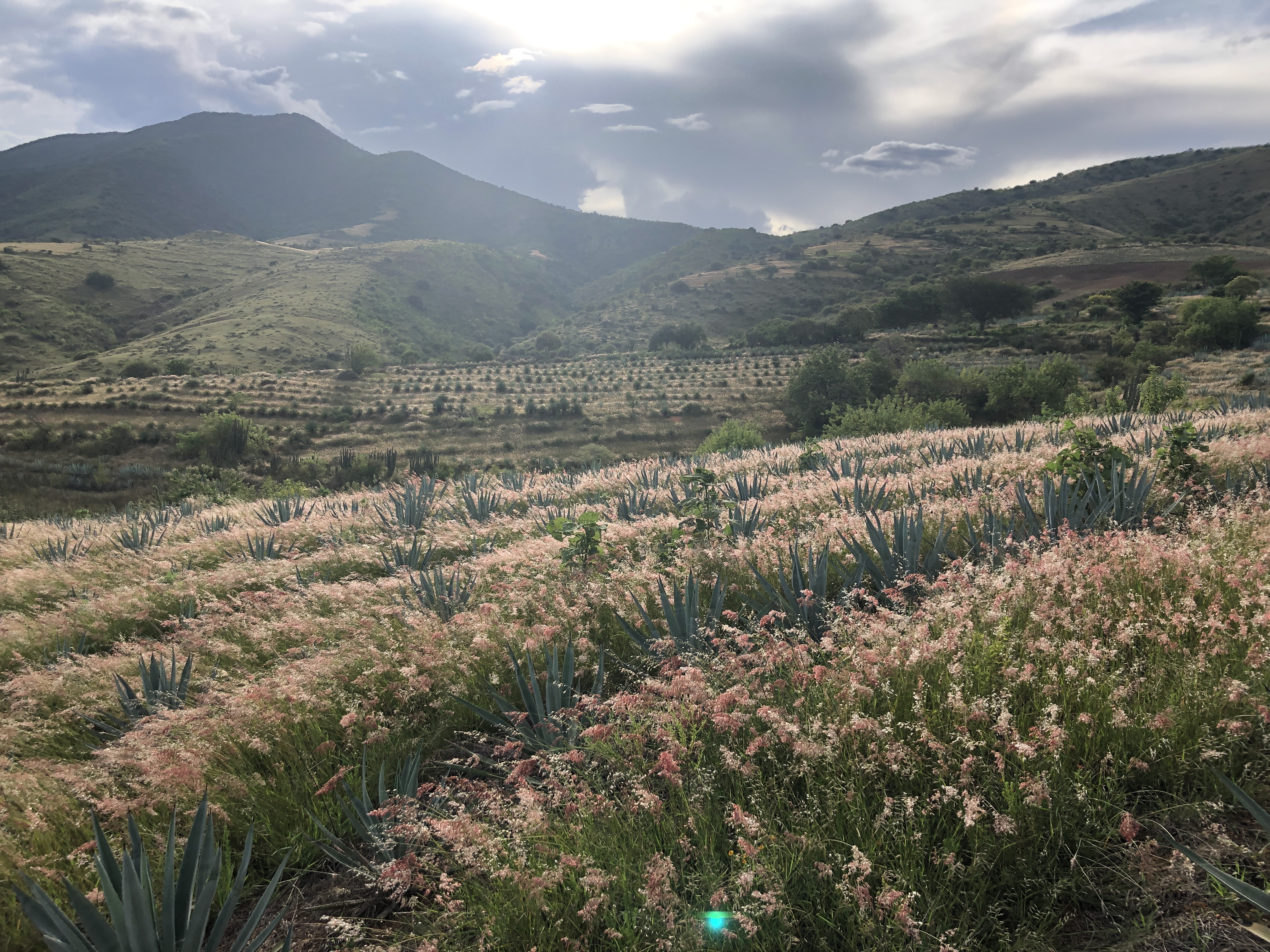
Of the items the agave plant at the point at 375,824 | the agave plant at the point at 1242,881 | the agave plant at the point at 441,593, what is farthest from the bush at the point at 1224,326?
the agave plant at the point at 375,824

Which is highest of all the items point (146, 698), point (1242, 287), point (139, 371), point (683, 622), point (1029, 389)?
point (139, 371)

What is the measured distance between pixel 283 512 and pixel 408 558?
6.17m

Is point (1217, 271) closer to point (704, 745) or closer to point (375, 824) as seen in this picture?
point (704, 745)

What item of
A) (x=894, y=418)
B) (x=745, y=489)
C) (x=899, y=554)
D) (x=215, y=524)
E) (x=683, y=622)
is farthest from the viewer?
(x=894, y=418)

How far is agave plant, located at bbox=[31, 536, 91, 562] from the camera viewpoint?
8891mm

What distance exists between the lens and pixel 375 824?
7.74 ft

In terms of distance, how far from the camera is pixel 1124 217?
380 ft

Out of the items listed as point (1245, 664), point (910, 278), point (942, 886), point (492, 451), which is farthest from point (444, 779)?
point (910, 278)

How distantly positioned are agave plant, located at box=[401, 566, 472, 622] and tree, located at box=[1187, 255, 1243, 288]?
84.3 meters

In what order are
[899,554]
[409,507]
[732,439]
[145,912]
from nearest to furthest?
[145,912], [899,554], [409,507], [732,439]

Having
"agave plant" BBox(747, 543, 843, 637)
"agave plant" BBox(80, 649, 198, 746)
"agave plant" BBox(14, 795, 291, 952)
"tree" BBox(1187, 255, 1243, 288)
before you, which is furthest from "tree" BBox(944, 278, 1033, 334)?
"agave plant" BBox(14, 795, 291, 952)

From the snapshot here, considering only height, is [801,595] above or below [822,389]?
below

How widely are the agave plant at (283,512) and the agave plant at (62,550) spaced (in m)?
2.45

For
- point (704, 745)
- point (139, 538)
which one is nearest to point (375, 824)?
point (704, 745)
